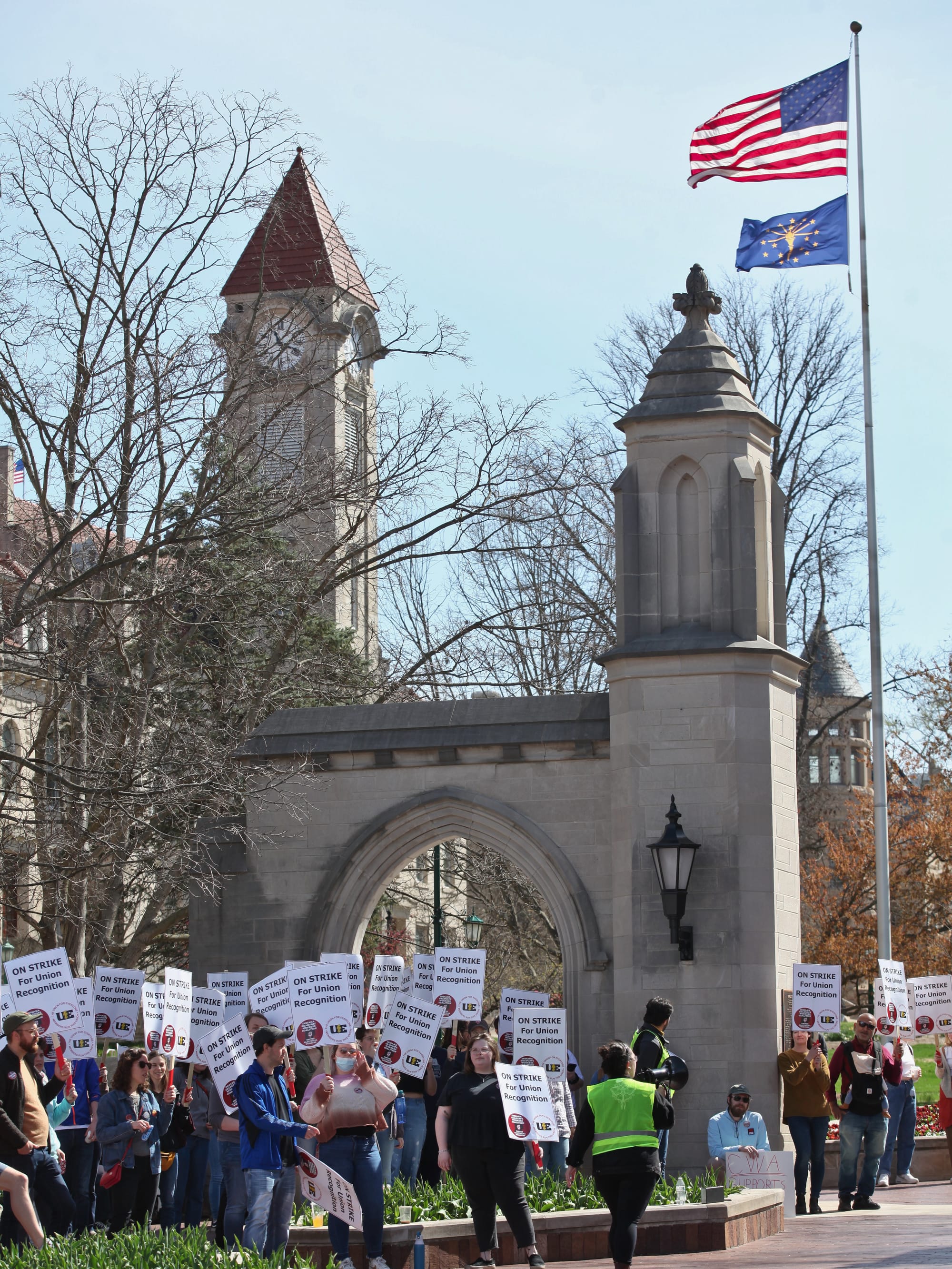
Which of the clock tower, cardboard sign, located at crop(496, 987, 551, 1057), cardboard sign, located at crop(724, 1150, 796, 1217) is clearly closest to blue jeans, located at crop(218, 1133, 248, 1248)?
cardboard sign, located at crop(496, 987, 551, 1057)

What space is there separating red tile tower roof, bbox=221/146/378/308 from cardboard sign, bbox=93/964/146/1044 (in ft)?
28.9

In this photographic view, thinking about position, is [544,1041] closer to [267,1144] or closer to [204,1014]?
[204,1014]

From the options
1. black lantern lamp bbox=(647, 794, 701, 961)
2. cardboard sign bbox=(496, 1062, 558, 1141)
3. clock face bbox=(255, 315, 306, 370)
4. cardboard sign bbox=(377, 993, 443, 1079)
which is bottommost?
cardboard sign bbox=(496, 1062, 558, 1141)

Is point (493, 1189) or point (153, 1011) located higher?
point (153, 1011)

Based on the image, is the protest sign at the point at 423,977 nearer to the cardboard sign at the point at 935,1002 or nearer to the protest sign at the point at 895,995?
the protest sign at the point at 895,995

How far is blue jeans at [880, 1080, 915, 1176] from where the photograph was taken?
15906mm

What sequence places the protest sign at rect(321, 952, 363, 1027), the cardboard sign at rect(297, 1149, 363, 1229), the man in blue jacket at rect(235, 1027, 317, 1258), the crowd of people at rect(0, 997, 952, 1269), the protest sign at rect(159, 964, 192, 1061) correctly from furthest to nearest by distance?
1. the protest sign at rect(321, 952, 363, 1027)
2. the protest sign at rect(159, 964, 192, 1061)
3. the man in blue jacket at rect(235, 1027, 317, 1258)
4. the crowd of people at rect(0, 997, 952, 1269)
5. the cardboard sign at rect(297, 1149, 363, 1229)

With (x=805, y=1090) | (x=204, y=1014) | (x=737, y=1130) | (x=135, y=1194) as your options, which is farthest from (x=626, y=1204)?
(x=805, y=1090)

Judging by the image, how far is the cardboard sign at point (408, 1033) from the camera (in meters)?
12.2

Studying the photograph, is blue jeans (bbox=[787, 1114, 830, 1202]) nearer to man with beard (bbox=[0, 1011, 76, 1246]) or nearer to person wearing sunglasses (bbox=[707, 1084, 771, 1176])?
person wearing sunglasses (bbox=[707, 1084, 771, 1176])

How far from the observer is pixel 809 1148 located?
14.3 meters

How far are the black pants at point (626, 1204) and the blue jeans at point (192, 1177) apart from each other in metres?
4.43

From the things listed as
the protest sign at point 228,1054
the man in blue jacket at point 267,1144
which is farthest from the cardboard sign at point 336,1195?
the protest sign at point 228,1054

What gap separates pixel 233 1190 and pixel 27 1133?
4.33 feet
